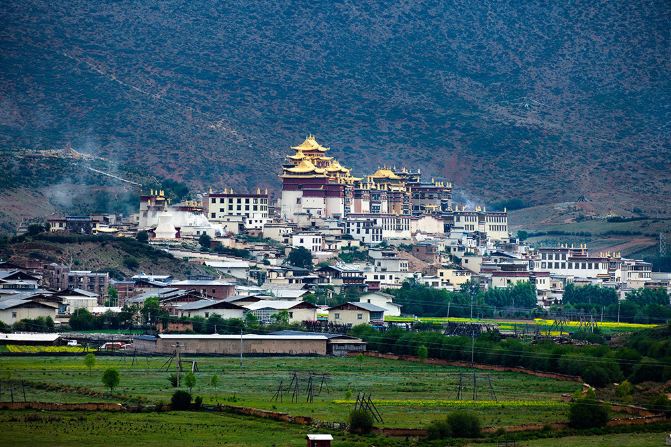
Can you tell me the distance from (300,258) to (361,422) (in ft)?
261

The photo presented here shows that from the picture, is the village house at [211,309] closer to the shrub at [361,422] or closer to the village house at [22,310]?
the village house at [22,310]

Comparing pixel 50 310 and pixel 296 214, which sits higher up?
pixel 296 214

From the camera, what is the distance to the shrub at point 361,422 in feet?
208

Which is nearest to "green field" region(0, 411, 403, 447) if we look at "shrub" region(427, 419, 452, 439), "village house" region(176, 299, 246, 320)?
"shrub" region(427, 419, 452, 439)

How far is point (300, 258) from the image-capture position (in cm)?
14275

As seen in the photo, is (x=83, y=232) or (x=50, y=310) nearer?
(x=50, y=310)

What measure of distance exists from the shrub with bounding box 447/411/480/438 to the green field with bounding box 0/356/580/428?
2.46 m

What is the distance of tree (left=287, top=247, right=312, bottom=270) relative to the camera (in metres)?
142

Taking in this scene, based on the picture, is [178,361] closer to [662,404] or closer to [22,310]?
[662,404]

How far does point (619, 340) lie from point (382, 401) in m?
33.4

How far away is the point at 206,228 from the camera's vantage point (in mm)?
150375

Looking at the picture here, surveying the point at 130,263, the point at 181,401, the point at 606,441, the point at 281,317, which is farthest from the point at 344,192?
the point at 606,441

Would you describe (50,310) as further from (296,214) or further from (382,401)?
(296,214)

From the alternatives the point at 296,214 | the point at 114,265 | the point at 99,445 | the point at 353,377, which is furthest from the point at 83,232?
the point at 99,445
